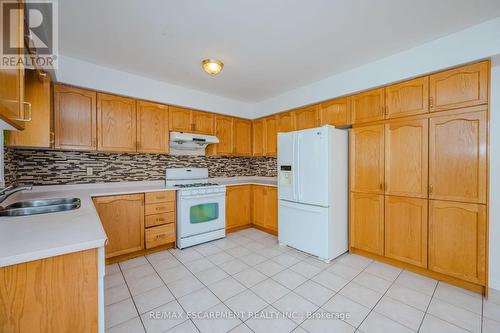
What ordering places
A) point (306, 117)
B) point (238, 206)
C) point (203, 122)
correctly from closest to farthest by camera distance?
point (306, 117), point (203, 122), point (238, 206)

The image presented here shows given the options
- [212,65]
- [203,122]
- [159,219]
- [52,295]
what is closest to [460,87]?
[212,65]

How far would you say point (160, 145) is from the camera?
3.15m

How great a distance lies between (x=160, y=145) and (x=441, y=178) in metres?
3.46

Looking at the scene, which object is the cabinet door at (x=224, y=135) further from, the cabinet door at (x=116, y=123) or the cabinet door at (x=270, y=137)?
the cabinet door at (x=116, y=123)

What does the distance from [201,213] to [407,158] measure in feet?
9.02

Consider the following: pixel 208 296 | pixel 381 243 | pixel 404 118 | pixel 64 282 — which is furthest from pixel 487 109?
pixel 64 282

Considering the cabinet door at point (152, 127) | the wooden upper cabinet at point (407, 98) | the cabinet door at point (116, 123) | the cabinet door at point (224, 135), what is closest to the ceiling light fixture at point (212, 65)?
the cabinet door at point (152, 127)

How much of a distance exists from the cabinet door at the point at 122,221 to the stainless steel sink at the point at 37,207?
1.58 ft

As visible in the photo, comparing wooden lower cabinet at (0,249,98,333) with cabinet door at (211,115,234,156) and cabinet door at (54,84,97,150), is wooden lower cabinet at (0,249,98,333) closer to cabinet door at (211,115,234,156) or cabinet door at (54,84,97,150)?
cabinet door at (54,84,97,150)

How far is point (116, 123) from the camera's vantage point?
111 inches

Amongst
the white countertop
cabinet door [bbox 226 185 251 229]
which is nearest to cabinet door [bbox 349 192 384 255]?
cabinet door [bbox 226 185 251 229]

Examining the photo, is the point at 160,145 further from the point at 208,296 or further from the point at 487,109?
the point at 487,109

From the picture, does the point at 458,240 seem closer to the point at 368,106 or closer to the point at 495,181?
the point at 495,181

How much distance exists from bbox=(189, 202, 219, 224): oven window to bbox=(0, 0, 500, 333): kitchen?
18 mm
